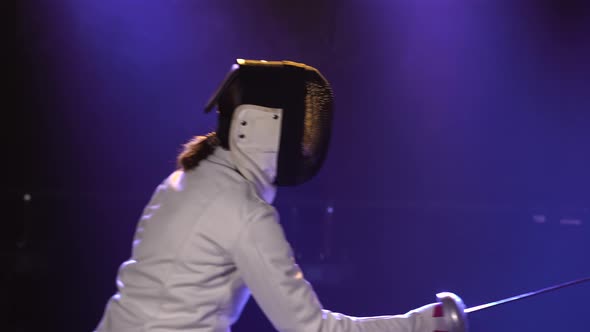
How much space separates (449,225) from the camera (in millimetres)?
3340

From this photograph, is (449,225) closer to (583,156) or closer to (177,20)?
(583,156)

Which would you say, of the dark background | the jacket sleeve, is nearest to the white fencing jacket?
the jacket sleeve

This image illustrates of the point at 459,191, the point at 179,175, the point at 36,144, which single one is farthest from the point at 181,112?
the point at 179,175

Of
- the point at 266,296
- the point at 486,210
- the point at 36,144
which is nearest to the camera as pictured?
the point at 266,296

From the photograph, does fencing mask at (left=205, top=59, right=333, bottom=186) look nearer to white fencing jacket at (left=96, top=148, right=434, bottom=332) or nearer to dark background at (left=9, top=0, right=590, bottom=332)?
white fencing jacket at (left=96, top=148, right=434, bottom=332)

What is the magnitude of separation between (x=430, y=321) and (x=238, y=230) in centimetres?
40

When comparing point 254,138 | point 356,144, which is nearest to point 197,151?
point 254,138

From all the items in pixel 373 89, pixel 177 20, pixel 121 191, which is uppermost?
pixel 177 20

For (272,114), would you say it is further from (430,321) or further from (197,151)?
(430,321)

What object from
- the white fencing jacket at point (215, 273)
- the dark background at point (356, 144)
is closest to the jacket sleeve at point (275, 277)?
the white fencing jacket at point (215, 273)

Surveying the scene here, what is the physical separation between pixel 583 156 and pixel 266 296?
7.99 ft

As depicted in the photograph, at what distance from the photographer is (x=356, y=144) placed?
3650mm

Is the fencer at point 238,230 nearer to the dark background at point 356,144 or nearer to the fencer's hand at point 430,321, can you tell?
the fencer's hand at point 430,321

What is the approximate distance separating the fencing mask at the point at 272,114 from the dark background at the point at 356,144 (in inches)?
80.0
